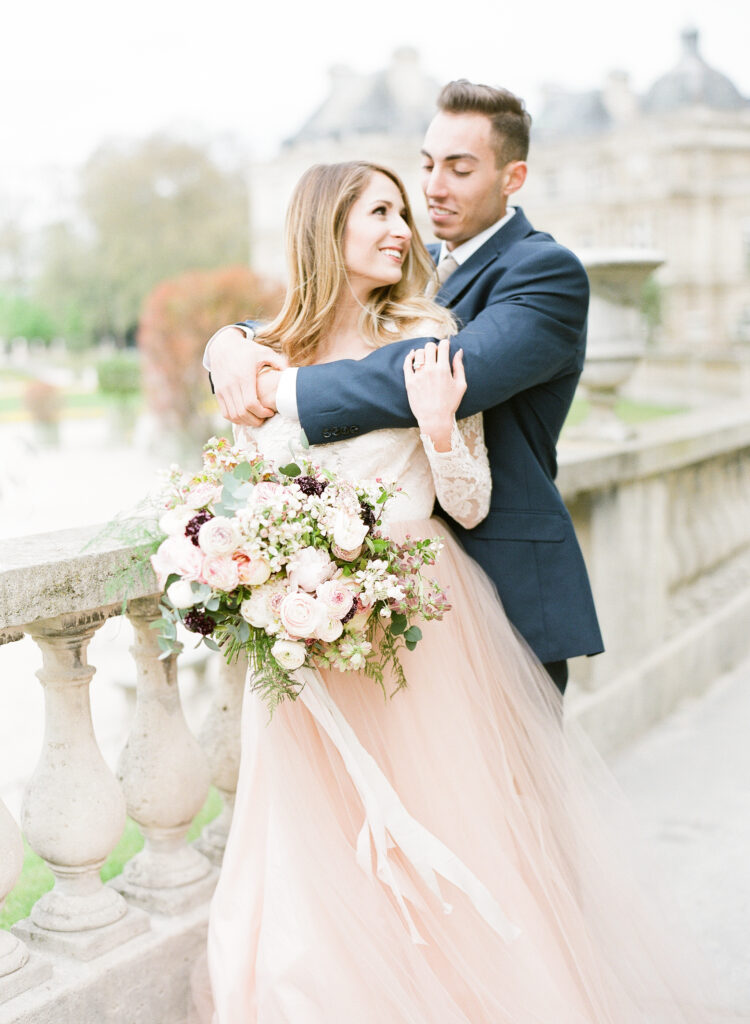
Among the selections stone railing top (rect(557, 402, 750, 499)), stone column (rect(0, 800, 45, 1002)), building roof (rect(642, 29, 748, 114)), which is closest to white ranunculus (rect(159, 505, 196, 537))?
stone column (rect(0, 800, 45, 1002))

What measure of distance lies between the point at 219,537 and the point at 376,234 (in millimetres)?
833

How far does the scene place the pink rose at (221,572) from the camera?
76.4 inches

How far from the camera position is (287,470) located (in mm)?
2066

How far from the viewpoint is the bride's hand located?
2248 millimetres

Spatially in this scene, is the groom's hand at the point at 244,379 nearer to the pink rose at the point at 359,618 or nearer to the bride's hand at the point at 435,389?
the bride's hand at the point at 435,389

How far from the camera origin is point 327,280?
2.41m

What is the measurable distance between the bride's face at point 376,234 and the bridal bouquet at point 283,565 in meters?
0.53

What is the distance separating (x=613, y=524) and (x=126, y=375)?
37.3m

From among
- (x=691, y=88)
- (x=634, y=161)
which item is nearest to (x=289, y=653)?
(x=634, y=161)

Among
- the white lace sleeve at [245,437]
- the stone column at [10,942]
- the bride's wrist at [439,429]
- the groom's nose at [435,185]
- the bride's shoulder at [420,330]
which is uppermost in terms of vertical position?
the groom's nose at [435,185]

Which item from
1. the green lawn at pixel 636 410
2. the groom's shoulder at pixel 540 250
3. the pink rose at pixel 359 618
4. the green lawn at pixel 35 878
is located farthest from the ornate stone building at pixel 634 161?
the pink rose at pixel 359 618

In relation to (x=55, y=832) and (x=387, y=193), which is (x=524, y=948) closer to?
(x=55, y=832)

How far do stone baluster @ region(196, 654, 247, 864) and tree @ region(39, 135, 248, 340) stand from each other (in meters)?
53.6

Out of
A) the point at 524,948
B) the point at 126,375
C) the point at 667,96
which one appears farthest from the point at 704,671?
the point at 667,96
